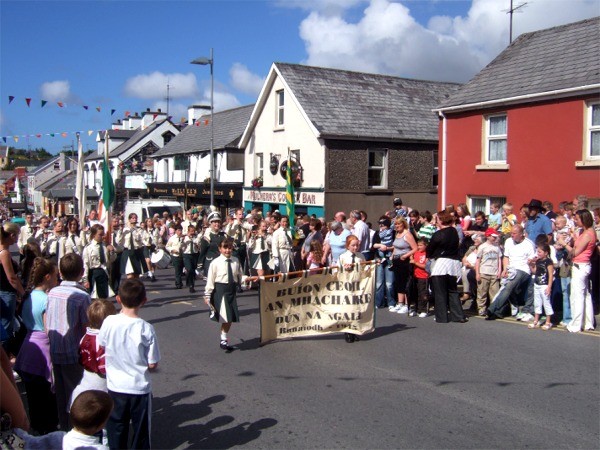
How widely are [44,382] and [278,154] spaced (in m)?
24.5

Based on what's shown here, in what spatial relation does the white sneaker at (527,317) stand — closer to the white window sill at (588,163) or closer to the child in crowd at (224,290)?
the child in crowd at (224,290)

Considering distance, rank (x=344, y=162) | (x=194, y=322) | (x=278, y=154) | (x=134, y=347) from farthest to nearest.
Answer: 1. (x=278, y=154)
2. (x=344, y=162)
3. (x=194, y=322)
4. (x=134, y=347)

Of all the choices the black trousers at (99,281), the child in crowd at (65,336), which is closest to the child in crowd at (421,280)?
the black trousers at (99,281)

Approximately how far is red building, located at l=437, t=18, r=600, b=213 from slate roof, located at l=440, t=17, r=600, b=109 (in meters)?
0.04

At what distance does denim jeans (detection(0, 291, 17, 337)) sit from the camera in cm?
650

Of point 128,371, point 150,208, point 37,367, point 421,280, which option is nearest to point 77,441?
point 128,371

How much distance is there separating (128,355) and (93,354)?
490 mm

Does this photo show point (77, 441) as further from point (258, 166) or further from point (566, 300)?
point (258, 166)

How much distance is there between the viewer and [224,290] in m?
9.03

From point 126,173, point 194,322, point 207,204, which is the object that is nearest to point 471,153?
point 194,322

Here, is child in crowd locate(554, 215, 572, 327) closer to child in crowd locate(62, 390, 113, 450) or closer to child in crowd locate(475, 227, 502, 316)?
child in crowd locate(475, 227, 502, 316)

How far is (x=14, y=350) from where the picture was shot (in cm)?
716

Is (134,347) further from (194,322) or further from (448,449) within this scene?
(194,322)

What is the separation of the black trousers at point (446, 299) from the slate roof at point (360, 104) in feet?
51.1
